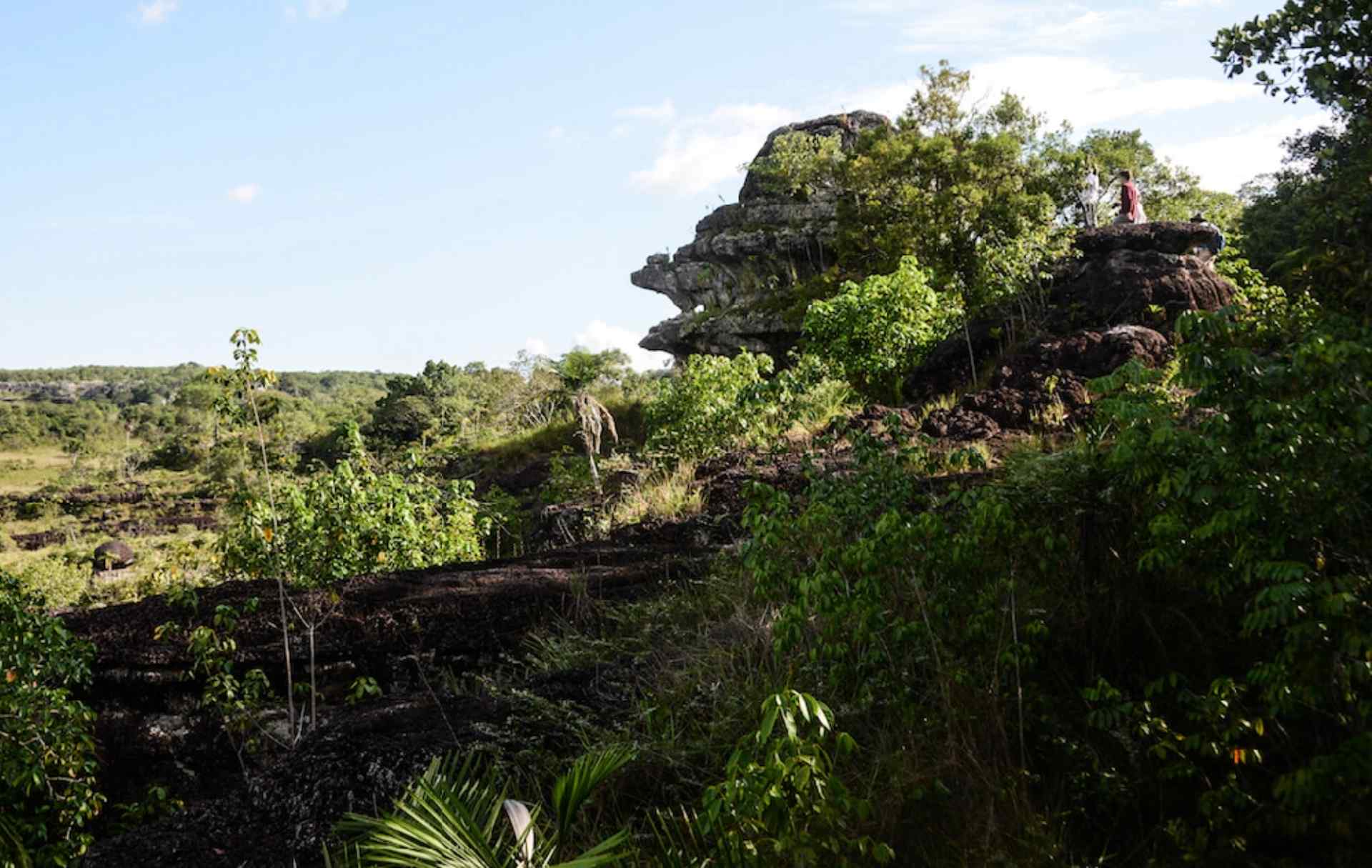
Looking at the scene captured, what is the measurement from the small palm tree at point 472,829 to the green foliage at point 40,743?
152 centimetres

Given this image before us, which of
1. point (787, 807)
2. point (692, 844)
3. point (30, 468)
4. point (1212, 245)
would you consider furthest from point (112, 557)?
point (30, 468)

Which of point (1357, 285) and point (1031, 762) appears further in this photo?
point (1031, 762)

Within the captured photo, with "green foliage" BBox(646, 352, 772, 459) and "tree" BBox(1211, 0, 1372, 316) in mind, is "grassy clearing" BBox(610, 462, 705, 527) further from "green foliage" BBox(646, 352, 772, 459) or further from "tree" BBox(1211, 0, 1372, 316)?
"tree" BBox(1211, 0, 1372, 316)

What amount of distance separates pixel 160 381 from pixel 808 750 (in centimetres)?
12166

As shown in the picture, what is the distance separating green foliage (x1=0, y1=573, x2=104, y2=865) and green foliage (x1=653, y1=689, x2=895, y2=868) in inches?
105

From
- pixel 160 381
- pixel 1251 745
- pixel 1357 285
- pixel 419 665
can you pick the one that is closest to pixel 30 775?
pixel 419 665

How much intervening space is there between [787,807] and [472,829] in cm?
86

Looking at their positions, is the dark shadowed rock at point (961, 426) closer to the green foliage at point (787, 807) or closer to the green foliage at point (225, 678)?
the green foliage at point (225, 678)

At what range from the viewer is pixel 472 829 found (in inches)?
114

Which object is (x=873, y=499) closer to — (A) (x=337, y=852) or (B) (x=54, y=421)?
(A) (x=337, y=852)

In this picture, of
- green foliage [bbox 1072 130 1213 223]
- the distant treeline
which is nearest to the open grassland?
green foliage [bbox 1072 130 1213 223]

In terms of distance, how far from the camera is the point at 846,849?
287cm

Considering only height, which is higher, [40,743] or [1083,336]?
[1083,336]

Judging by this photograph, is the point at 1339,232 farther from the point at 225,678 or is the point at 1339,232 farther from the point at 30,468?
the point at 30,468
